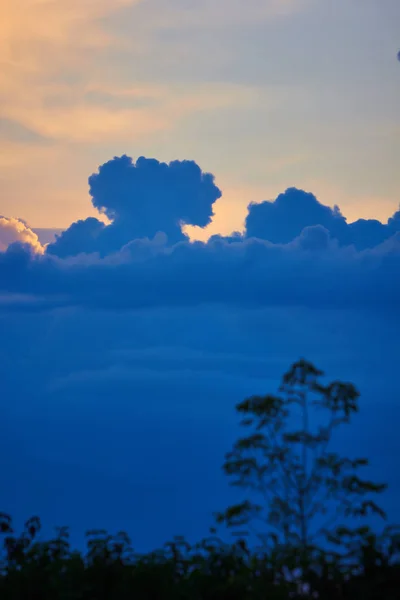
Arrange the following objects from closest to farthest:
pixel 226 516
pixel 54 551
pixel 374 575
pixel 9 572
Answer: pixel 374 575
pixel 9 572
pixel 54 551
pixel 226 516

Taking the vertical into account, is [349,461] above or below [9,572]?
above

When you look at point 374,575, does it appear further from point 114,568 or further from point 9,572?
point 9,572

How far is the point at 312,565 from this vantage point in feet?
33.9

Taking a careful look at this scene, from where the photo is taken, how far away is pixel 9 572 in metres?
11.8

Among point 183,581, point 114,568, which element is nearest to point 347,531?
point 183,581

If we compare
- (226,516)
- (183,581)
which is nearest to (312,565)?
(183,581)

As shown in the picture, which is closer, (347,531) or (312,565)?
(312,565)

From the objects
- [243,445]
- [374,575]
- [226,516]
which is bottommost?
[374,575]

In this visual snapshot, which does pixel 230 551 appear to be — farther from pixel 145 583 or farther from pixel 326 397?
pixel 326 397

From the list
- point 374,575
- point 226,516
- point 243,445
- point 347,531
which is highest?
point 243,445

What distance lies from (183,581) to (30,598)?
2414 mm

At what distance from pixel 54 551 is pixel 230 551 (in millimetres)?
3115

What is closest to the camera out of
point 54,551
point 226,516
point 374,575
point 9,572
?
point 374,575

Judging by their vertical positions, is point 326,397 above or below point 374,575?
above
